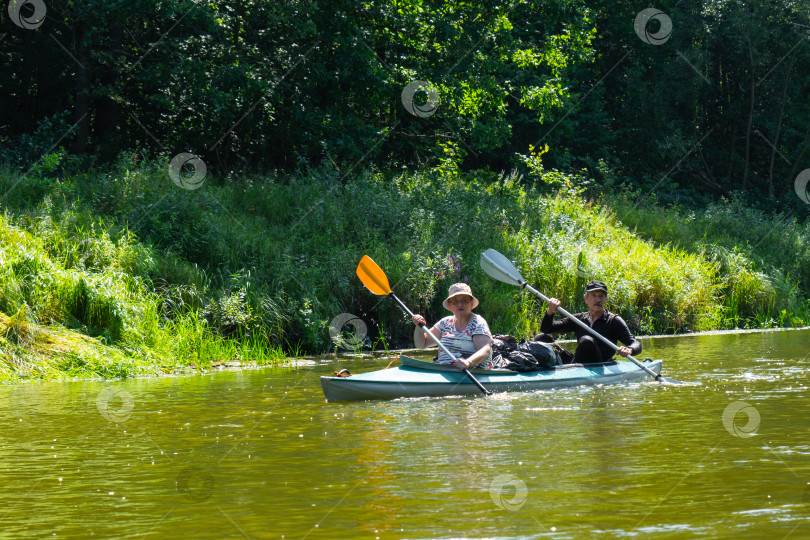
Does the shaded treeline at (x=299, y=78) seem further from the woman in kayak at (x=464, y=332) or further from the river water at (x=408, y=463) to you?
the river water at (x=408, y=463)

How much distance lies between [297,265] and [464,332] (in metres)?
5.09

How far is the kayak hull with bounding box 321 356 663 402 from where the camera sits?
28.7ft

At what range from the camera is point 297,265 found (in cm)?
1416

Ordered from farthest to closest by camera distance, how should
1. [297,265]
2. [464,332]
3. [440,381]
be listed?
[297,265] < [464,332] < [440,381]

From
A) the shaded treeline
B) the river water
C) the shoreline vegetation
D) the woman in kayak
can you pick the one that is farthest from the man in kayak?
the shaded treeline

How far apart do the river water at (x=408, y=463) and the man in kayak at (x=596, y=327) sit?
0.59 metres

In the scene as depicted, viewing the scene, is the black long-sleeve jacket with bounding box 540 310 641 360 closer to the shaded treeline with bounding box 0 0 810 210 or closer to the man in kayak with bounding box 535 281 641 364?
the man in kayak with bounding box 535 281 641 364

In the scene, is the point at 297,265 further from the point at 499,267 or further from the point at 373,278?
the point at 499,267

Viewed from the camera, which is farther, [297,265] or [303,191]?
[303,191]

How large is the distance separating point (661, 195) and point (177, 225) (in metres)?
18.2

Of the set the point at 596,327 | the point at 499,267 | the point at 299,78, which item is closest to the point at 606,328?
the point at 596,327

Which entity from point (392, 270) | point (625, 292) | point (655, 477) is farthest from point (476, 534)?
point (625, 292)

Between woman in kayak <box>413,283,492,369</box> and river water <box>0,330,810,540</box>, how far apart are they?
1.97 ft

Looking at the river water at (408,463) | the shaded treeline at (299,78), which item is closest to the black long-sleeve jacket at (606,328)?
the river water at (408,463)
